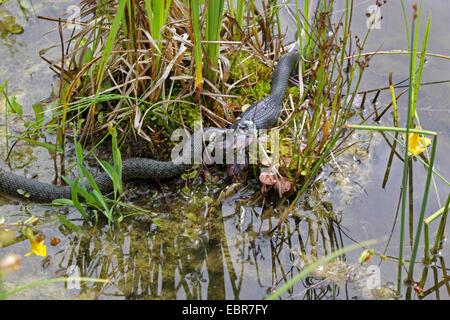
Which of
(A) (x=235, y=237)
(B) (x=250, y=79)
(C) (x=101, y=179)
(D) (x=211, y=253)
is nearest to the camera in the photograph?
(D) (x=211, y=253)

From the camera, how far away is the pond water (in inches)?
123

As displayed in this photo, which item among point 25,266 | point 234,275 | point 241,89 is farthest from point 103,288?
point 241,89

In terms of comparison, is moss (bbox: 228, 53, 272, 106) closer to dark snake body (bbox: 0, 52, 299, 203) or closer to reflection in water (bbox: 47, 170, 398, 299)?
dark snake body (bbox: 0, 52, 299, 203)

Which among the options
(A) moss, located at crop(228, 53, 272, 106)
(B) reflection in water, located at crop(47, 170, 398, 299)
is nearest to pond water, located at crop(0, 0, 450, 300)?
(B) reflection in water, located at crop(47, 170, 398, 299)

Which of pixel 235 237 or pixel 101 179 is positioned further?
pixel 101 179

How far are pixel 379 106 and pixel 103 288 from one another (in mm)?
3011

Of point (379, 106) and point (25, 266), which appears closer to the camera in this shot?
point (25, 266)

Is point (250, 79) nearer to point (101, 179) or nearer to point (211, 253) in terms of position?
point (101, 179)

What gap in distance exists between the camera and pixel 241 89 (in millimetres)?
4414

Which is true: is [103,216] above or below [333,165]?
below

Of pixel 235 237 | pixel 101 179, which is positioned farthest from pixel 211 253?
pixel 101 179

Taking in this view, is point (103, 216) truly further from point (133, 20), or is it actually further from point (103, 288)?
point (133, 20)

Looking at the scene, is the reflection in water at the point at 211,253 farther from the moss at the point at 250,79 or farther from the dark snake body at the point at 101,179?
the moss at the point at 250,79

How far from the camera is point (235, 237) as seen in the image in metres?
3.47
